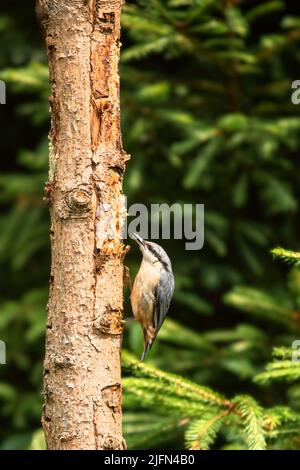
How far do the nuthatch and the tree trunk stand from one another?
0.78m

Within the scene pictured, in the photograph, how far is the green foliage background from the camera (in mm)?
3760

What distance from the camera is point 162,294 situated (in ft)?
9.14

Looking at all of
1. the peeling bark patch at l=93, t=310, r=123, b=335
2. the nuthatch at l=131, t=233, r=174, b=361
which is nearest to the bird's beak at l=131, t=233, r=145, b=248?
the nuthatch at l=131, t=233, r=174, b=361

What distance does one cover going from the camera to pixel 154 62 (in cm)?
506

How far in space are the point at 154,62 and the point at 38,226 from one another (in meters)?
1.37

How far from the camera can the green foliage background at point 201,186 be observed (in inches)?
148

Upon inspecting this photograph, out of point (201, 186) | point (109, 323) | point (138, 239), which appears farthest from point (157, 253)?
point (201, 186)

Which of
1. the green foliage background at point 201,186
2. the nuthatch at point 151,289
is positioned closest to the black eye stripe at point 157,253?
the nuthatch at point 151,289

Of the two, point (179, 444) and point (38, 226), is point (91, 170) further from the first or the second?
point (38, 226)

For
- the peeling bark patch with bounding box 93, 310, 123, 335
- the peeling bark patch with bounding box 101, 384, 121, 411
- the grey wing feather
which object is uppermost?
the grey wing feather

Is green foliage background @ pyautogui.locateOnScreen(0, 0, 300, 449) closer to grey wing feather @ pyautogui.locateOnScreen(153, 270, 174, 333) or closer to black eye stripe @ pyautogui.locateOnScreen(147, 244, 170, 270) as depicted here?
grey wing feather @ pyautogui.locateOnScreen(153, 270, 174, 333)

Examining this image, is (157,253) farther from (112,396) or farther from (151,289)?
(112,396)

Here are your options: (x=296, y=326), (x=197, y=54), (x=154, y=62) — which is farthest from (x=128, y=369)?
(x=154, y=62)

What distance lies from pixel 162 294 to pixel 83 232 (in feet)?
2.86
